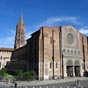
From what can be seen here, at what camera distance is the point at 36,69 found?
167ft

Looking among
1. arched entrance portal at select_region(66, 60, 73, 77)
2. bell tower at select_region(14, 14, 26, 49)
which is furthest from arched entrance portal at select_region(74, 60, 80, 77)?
bell tower at select_region(14, 14, 26, 49)

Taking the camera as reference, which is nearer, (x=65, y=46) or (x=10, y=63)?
(x=65, y=46)

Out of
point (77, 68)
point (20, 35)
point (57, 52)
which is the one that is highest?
point (20, 35)

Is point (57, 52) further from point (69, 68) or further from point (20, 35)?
point (20, 35)

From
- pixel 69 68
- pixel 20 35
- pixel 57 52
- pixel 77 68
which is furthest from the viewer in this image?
pixel 20 35

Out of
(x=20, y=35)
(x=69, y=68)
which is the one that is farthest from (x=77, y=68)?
(x=20, y=35)

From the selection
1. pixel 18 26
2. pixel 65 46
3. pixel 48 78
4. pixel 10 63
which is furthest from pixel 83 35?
pixel 18 26

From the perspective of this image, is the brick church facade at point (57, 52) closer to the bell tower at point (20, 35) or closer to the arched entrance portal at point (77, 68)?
the arched entrance portal at point (77, 68)

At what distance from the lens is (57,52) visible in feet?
175

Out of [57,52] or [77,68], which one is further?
[77,68]

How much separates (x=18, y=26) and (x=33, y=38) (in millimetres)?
51423

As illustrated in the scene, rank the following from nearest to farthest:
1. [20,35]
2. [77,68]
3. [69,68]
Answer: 1. [69,68]
2. [77,68]
3. [20,35]

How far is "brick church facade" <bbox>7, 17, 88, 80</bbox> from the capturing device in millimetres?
50344

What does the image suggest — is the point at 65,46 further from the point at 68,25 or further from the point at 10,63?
the point at 10,63
